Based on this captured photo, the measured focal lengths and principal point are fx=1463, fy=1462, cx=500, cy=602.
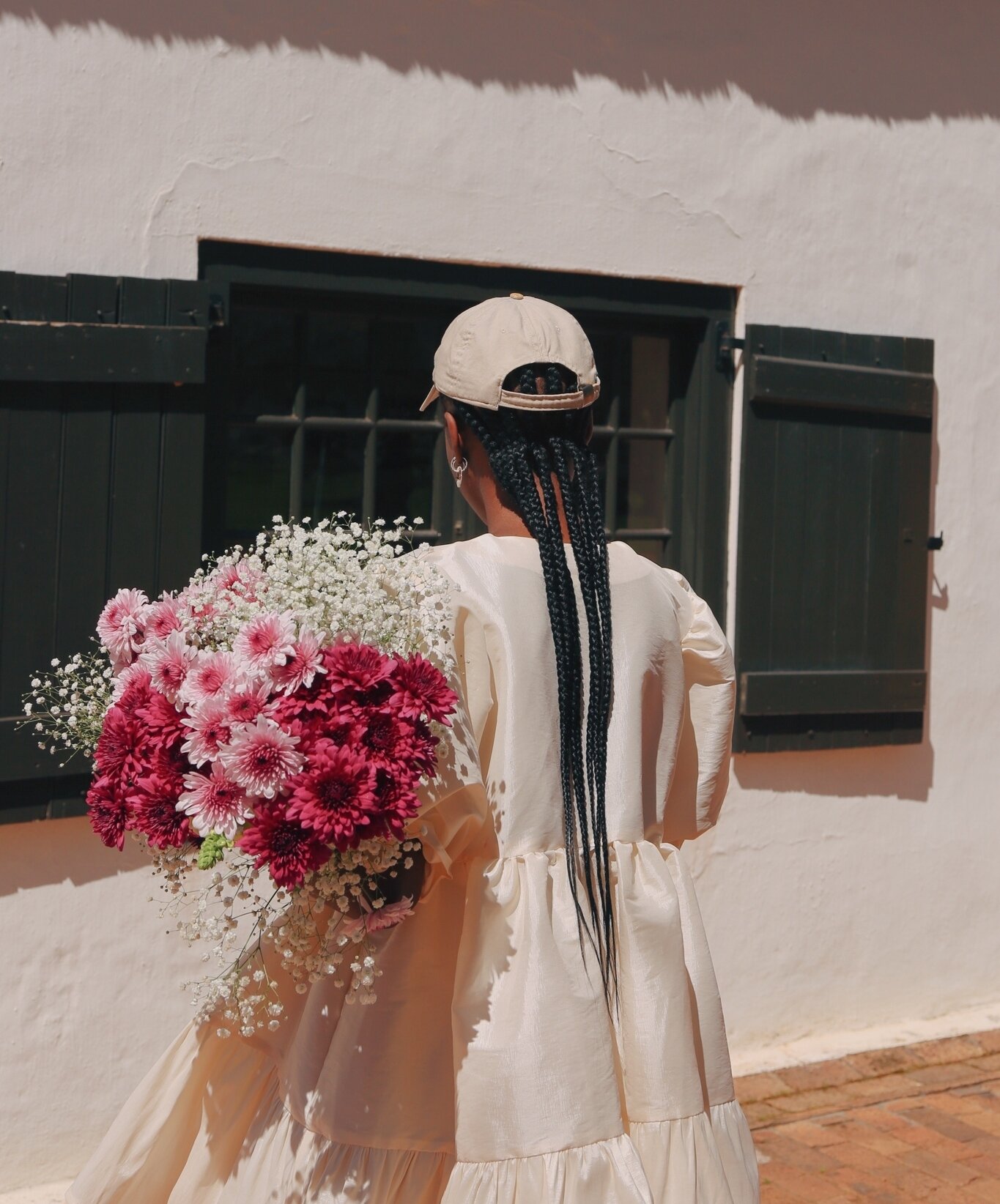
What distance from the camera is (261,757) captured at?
1.89m

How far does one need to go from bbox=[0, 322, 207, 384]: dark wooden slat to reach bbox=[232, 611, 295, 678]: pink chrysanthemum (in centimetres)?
186

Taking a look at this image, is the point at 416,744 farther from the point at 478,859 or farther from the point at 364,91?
the point at 364,91

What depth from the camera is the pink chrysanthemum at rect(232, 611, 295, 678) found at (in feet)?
6.36

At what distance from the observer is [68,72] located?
366 cm

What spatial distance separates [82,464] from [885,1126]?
2.98 m

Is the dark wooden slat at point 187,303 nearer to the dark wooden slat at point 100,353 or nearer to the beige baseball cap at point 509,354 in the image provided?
the dark wooden slat at point 100,353

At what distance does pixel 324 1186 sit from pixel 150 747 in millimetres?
715

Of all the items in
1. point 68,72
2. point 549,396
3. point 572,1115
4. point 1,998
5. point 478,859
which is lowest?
point 1,998

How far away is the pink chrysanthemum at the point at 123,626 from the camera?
7.23 ft

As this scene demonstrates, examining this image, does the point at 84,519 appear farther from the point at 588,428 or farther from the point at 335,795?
the point at 335,795

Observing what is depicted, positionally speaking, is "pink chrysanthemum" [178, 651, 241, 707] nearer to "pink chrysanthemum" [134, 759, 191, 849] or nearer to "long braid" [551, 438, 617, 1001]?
"pink chrysanthemum" [134, 759, 191, 849]

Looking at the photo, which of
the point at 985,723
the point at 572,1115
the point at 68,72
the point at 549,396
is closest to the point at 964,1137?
the point at 985,723

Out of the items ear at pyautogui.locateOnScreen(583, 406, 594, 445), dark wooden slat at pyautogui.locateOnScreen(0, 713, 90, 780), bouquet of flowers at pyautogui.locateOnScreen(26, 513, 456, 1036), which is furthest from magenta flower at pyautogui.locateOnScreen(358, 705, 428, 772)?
dark wooden slat at pyautogui.locateOnScreen(0, 713, 90, 780)

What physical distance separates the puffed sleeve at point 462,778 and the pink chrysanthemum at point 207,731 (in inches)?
11.3
